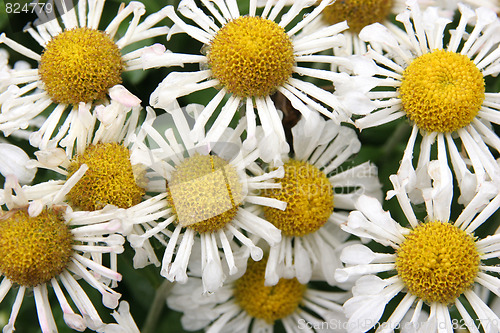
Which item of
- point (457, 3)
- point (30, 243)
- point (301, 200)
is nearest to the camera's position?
point (30, 243)

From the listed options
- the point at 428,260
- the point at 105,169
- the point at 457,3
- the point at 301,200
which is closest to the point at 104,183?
the point at 105,169

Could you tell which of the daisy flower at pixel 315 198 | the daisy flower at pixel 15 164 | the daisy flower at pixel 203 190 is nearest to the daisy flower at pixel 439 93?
the daisy flower at pixel 315 198

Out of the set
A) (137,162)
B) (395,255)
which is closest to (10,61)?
(137,162)

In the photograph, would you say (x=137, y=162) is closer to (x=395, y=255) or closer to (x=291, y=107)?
(x=291, y=107)

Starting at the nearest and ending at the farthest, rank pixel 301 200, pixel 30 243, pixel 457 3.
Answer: pixel 30 243
pixel 301 200
pixel 457 3

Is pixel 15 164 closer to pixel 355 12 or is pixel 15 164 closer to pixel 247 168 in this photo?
pixel 247 168

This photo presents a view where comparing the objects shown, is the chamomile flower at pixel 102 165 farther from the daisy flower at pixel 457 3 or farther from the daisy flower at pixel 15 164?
the daisy flower at pixel 457 3

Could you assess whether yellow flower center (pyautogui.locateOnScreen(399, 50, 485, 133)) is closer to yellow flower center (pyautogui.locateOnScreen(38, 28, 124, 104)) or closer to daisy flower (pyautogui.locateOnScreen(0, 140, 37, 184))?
yellow flower center (pyautogui.locateOnScreen(38, 28, 124, 104))
